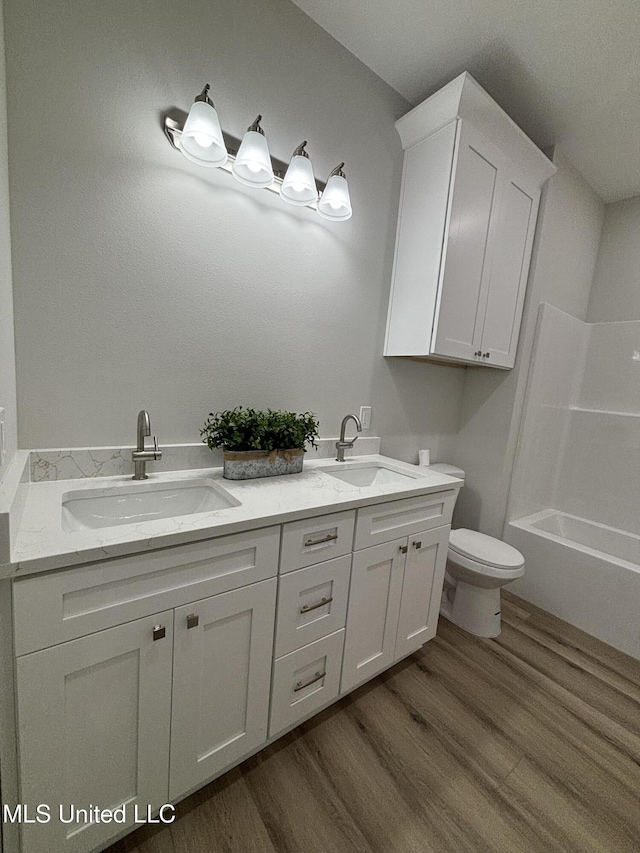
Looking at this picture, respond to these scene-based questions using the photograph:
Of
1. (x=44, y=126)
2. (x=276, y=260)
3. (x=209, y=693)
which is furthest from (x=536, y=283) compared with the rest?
(x=209, y=693)

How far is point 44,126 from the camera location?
1013 millimetres

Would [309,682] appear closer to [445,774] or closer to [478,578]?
[445,774]

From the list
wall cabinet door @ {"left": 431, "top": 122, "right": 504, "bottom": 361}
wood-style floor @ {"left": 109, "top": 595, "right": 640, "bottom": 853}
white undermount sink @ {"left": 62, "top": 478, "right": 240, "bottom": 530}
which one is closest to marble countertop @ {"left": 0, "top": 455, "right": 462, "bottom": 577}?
white undermount sink @ {"left": 62, "top": 478, "right": 240, "bottom": 530}

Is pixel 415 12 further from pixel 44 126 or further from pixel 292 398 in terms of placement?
pixel 292 398

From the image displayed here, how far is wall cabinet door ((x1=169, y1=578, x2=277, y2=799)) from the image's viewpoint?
0.91 meters

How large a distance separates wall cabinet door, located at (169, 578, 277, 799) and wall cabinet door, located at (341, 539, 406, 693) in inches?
13.7

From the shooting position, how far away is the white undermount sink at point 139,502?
1043mm

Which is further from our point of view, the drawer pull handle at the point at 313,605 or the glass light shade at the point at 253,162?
the glass light shade at the point at 253,162

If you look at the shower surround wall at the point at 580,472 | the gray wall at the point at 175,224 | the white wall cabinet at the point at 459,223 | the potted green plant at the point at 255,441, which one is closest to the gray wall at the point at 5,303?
the gray wall at the point at 175,224

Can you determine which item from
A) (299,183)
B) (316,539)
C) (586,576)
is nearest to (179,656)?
(316,539)

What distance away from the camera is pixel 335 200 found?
1496 millimetres

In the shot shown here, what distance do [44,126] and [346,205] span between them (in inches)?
41.1

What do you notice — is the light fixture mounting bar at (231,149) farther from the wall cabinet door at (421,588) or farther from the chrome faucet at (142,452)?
the wall cabinet door at (421,588)

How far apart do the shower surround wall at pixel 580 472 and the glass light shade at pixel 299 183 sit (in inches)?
64.6
